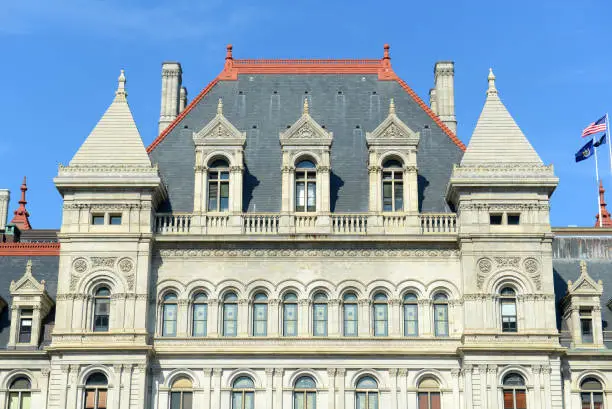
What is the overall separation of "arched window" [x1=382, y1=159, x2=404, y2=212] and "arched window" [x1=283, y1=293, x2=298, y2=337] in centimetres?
612

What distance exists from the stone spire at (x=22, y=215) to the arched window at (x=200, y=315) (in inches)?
893

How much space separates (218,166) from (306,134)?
432 cm

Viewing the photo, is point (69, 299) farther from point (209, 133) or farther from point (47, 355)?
point (209, 133)

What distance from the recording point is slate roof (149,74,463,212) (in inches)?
2398

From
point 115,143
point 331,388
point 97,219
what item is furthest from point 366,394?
point 115,143

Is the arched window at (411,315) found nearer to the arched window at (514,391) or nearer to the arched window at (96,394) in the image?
the arched window at (514,391)

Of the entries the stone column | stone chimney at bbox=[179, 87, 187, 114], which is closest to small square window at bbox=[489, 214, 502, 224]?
the stone column

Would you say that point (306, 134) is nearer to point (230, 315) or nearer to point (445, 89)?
point (230, 315)

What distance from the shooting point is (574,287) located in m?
58.2

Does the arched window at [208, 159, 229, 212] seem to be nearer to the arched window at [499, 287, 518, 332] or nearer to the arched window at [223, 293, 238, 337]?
the arched window at [223, 293, 238, 337]

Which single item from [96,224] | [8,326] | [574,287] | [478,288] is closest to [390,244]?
[478,288]

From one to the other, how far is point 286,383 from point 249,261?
228 inches

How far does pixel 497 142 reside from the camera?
60.0 m

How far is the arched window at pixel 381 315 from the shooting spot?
5750 cm
